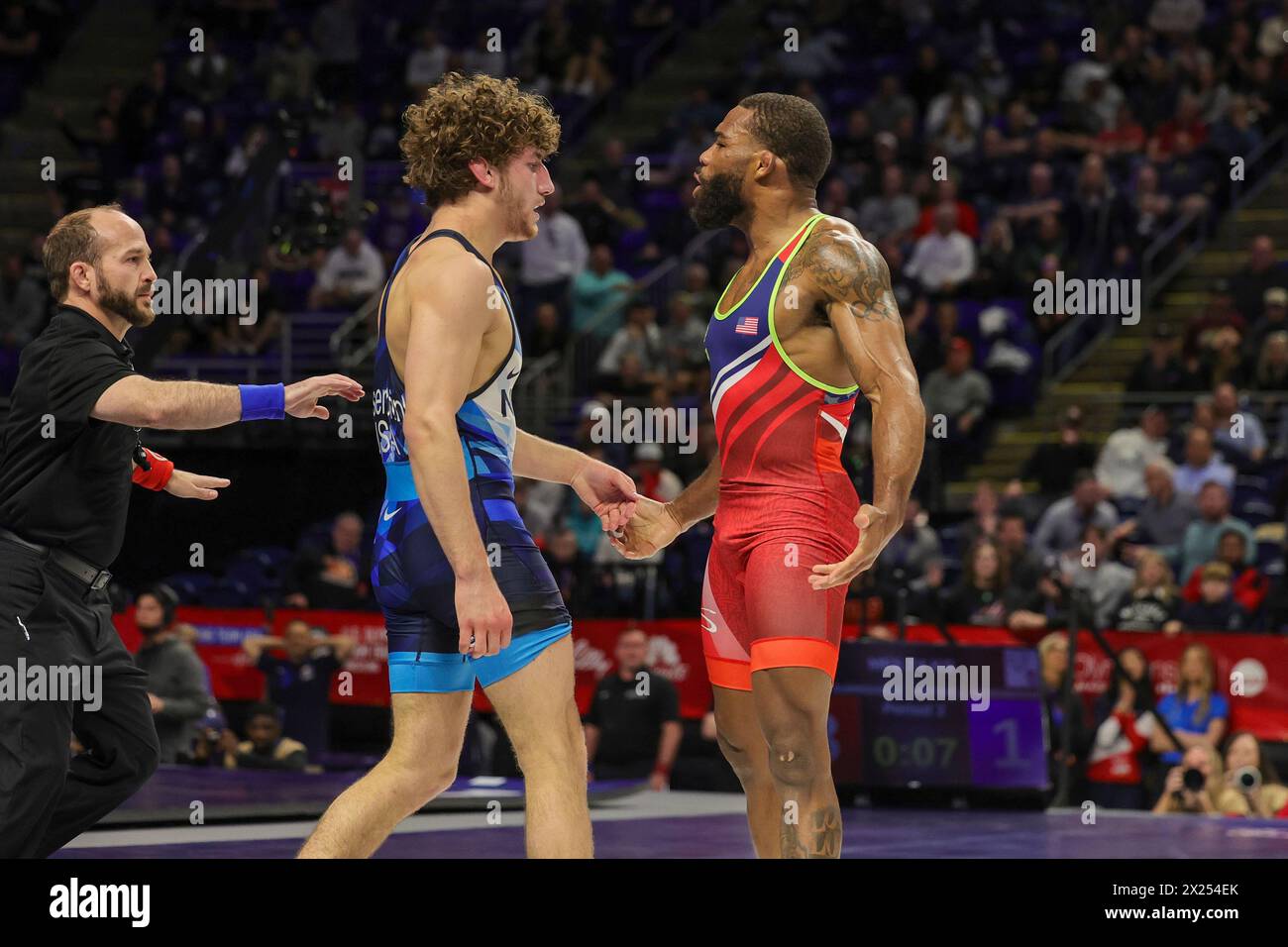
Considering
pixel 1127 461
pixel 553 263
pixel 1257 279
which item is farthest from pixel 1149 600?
pixel 553 263

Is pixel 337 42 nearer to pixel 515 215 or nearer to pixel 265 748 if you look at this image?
pixel 265 748

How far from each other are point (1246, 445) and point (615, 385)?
4.66 m

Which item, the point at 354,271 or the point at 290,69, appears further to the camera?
the point at 290,69

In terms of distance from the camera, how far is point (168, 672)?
11133 millimetres

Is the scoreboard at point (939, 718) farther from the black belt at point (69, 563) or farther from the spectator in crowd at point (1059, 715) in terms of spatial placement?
the black belt at point (69, 563)

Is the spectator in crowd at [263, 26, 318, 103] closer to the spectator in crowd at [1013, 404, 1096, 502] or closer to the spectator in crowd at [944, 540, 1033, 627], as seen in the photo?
the spectator in crowd at [1013, 404, 1096, 502]

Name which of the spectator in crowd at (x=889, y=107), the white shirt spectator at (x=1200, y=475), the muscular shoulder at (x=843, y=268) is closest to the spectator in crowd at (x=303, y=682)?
the white shirt spectator at (x=1200, y=475)

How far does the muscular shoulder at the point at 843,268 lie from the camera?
5.32 m

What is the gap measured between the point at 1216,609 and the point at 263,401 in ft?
24.6

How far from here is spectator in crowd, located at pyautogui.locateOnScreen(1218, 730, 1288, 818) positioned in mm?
10234

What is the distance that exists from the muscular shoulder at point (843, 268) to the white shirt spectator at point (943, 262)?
999 centimetres

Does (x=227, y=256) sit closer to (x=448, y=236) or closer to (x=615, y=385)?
(x=615, y=385)
